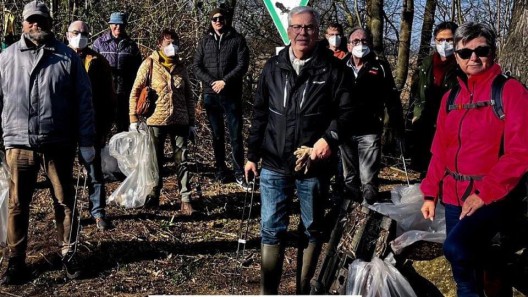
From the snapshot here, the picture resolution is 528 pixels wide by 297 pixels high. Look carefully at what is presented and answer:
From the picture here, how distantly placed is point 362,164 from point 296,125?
274 centimetres

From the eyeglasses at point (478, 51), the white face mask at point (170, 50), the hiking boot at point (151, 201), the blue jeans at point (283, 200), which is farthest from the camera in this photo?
the hiking boot at point (151, 201)

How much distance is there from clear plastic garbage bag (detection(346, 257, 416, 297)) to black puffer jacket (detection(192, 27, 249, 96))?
467cm

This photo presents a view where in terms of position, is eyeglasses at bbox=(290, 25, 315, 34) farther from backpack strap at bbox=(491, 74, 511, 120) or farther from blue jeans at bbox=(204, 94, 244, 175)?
blue jeans at bbox=(204, 94, 244, 175)

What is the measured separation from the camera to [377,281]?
4445 millimetres

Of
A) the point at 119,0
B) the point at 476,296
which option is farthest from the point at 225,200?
the point at 119,0

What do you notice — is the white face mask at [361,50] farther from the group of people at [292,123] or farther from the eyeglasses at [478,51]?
the eyeglasses at [478,51]

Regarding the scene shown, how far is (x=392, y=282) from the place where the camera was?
14.7 feet

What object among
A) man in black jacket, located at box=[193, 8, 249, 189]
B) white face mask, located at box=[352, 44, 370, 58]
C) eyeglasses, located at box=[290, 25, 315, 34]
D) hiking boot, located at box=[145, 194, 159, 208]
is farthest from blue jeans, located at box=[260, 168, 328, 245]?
man in black jacket, located at box=[193, 8, 249, 189]

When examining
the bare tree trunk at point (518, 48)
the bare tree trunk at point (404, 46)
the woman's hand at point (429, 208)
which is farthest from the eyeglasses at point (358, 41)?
the bare tree trunk at point (404, 46)

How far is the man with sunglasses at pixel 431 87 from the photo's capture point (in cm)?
684

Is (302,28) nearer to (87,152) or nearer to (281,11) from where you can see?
(281,11)

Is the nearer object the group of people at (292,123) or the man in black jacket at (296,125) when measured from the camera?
the group of people at (292,123)

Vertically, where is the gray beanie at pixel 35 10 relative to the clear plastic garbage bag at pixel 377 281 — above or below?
above

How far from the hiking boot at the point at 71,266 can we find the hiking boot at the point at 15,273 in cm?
32
